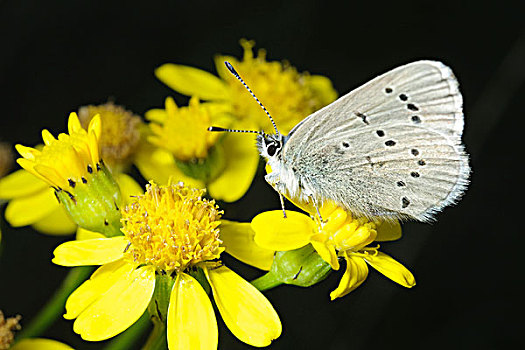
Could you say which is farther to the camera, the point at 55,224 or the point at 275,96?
the point at 275,96

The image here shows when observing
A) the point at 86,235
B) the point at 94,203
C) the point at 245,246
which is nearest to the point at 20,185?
the point at 86,235

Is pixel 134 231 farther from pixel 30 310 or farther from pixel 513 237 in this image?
pixel 513 237

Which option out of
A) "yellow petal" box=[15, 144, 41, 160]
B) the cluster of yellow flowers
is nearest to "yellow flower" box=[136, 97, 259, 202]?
the cluster of yellow flowers

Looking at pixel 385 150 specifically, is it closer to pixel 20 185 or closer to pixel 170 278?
pixel 170 278

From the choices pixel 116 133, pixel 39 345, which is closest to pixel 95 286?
pixel 39 345

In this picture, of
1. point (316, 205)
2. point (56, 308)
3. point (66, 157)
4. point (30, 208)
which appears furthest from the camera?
point (30, 208)

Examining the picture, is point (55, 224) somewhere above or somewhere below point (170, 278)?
below

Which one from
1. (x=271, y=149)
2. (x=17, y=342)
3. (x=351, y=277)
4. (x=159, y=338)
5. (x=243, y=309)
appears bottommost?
(x=17, y=342)

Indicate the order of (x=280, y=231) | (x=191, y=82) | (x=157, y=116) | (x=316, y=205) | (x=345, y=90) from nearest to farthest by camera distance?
(x=280, y=231), (x=316, y=205), (x=157, y=116), (x=191, y=82), (x=345, y=90)
